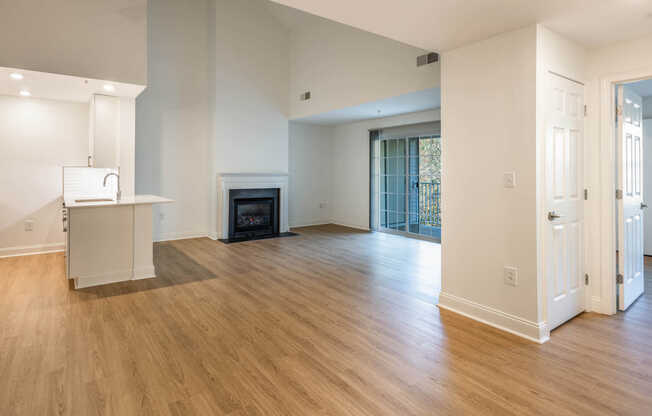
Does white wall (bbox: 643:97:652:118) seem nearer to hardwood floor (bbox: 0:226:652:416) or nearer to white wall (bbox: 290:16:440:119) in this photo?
white wall (bbox: 290:16:440:119)

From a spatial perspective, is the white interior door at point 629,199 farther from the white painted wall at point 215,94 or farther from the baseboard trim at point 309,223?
the baseboard trim at point 309,223

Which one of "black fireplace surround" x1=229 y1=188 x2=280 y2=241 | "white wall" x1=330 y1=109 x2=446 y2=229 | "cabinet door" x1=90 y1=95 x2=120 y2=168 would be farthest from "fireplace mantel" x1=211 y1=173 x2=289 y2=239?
"cabinet door" x1=90 y1=95 x2=120 y2=168

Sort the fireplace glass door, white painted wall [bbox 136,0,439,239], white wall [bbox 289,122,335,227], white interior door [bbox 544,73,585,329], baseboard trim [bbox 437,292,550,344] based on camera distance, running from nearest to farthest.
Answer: baseboard trim [bbox 437,292,550,344], white interior door [bbox 544,73,585,329], white painted wall [bbox 136,0,439,239], the fireplace glass door, white wall [bbox 289,122,335,227]

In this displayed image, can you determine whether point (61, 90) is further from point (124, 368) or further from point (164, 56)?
point (124, 368)

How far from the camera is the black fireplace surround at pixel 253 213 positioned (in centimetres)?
676

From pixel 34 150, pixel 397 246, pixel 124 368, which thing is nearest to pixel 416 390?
pixel 124 368

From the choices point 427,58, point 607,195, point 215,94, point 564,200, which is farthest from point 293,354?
point 215,94

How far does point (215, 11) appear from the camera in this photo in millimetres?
6496

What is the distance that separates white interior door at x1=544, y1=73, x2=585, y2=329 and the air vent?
190cm

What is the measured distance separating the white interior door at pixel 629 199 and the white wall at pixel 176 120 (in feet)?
19.8

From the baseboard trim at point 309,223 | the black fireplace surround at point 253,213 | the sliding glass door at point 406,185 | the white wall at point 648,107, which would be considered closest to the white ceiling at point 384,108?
the sliding glass door at point 406,185

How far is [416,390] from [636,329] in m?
2.07

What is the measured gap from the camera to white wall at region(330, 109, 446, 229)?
7.89 meters

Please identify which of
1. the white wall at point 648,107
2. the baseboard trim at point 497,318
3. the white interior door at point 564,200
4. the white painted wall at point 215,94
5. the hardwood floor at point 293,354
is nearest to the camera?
the hardwood floor at point 293,354
